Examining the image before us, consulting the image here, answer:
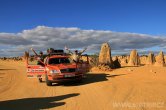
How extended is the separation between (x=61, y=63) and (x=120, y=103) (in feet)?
28.3

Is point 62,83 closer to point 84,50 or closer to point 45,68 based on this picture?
point 45,68

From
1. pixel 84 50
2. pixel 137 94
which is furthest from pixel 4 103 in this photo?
pixel 84 50

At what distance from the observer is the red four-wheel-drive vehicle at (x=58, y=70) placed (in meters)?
17.3

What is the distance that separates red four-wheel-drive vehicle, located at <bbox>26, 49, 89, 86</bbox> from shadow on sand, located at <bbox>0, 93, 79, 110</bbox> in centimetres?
444

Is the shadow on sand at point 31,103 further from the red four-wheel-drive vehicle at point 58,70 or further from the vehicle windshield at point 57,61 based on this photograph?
the vehicle windshield at point 57,61

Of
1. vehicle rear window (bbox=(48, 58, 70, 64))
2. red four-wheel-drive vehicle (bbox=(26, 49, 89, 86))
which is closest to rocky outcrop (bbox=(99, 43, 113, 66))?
red four-wheel-drive vehicle (bbox=(26, 49, 89, 86))

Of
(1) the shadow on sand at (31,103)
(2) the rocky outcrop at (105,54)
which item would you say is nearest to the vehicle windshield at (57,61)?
(1) the shadow on sand at (31,103)

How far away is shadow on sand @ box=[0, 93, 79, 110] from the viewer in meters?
10.7

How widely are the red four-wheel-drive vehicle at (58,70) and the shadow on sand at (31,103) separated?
444 centimetres

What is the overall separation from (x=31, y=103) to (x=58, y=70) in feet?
19.2

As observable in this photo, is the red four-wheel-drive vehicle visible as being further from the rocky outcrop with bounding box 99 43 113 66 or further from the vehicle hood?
the rocky outcrop with bounding box 99 43 113 66

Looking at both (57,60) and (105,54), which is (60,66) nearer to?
(57,60)

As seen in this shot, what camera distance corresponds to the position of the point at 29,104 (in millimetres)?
11336

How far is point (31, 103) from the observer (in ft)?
37.8
